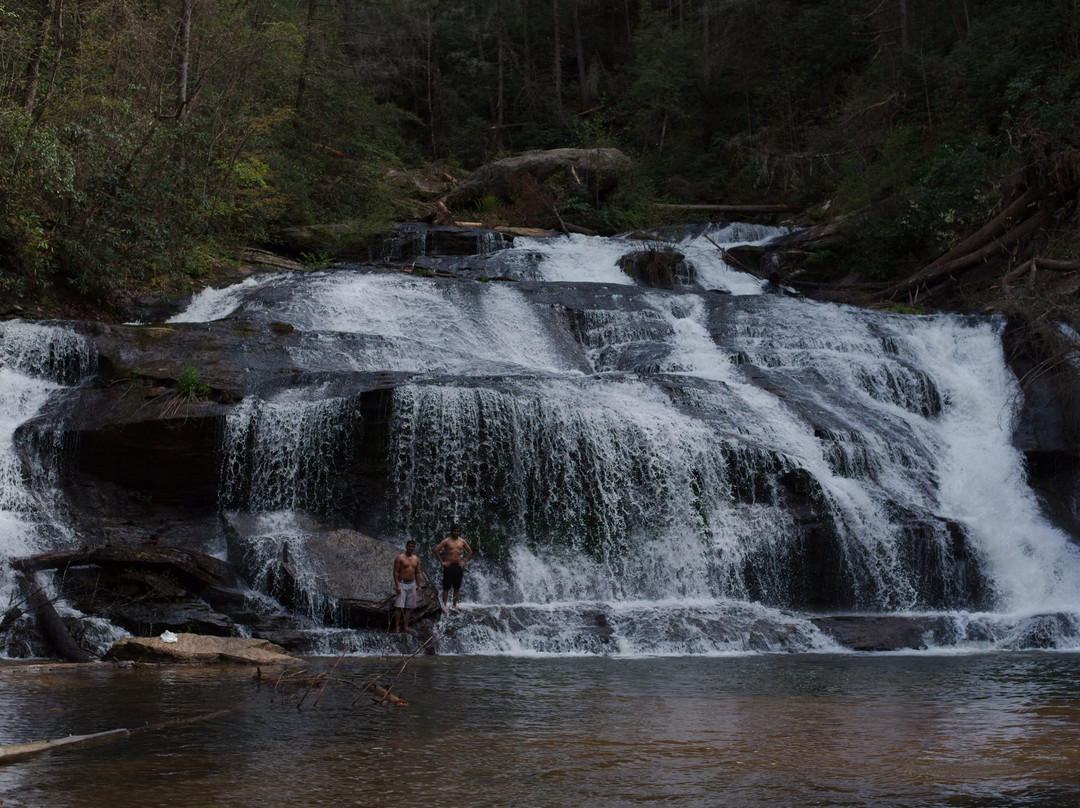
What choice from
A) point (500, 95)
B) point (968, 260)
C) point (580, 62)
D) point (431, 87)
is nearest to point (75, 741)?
point (968, 260)

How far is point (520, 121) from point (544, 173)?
1122 centimetres

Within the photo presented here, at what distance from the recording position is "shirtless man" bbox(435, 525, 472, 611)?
1192 cm

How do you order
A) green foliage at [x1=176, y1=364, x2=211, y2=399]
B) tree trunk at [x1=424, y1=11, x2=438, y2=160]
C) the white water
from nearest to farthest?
green foliage at [x1=176, y1=364, x2=211, y2=399], the white water, tree trunk at [x1=424, y1=11, x2=438, y2=160]

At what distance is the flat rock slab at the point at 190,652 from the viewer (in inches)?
367

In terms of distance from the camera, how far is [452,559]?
39.2 ft

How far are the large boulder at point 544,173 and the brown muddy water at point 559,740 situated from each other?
91.2 ft

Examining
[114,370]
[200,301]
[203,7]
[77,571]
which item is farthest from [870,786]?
[203,7]

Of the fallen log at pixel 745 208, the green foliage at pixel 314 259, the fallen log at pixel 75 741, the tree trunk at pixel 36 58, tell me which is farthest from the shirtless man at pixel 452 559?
the fallen log at pixel 745 208

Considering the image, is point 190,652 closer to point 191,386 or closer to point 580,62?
point 191,386

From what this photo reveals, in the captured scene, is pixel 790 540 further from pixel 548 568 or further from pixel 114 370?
pixel 114 370

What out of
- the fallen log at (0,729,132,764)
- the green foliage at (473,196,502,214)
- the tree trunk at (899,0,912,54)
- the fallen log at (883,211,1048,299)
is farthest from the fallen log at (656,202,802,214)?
the fallen log at (0,729,132,764)

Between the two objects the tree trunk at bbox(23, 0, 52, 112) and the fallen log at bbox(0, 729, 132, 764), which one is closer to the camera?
the fallen log at bbox(0, 729, 132, 764)

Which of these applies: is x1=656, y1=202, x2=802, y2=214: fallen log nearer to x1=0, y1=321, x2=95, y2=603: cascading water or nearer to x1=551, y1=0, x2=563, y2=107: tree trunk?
x1=551, y1=0, x2=563, y2=107: tree trunk

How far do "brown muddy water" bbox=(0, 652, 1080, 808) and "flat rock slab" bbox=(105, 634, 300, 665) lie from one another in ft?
1.46
